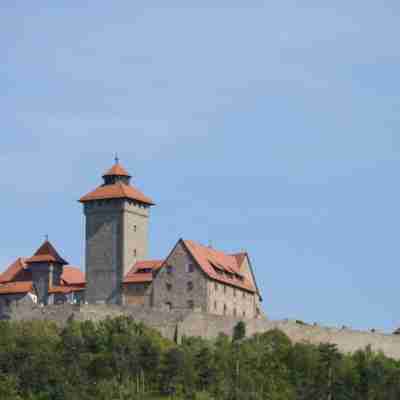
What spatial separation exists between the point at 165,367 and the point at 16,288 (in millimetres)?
18642

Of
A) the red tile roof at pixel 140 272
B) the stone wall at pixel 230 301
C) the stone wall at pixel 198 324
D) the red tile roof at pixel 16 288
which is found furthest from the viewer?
the red tile roof at pixel 16 288

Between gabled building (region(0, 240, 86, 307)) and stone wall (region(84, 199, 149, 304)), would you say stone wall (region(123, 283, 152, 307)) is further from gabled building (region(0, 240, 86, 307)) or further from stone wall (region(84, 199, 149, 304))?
gabled building (region(0, 240, 86, 307))

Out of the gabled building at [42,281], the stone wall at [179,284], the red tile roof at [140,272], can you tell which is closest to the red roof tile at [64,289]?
the gabled building at [42,281]

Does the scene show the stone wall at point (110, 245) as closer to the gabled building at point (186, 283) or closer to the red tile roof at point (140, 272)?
the red tile roof at point (140, 272)

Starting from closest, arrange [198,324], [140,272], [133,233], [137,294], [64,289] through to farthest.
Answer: [198,324] < [137,294] < [140,272] < [133,233] < [64,289]

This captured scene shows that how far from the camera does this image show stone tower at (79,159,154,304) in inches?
5512

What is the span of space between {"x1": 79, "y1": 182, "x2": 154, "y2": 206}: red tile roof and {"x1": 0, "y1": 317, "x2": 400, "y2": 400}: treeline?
12.1 m

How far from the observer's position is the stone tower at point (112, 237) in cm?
14000

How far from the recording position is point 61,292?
5591 inches

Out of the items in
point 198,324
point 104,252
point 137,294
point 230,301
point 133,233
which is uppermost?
point 133,233

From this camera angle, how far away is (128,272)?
14012 centimetres

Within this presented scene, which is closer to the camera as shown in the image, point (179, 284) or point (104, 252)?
point (179, 284)

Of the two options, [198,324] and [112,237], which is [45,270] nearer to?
[112,237]

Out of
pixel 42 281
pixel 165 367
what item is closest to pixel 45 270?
pixel 42 281
